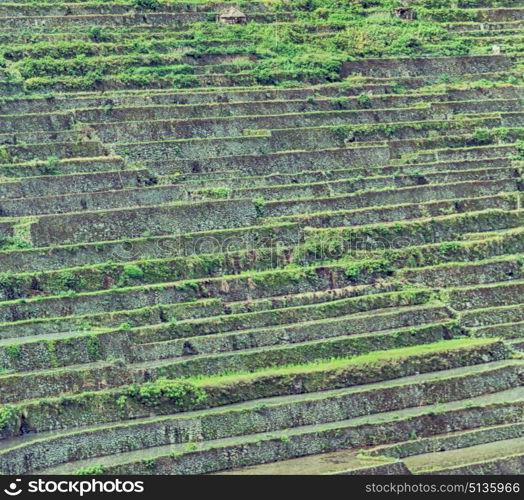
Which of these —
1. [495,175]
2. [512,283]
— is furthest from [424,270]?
[495,175]

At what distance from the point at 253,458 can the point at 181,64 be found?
63.7 ft

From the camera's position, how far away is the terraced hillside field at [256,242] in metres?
55.0

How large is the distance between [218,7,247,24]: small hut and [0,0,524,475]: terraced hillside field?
0.39 ft

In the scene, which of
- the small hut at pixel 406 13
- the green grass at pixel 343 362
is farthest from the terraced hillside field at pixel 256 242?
the small hut at pixel 406 13

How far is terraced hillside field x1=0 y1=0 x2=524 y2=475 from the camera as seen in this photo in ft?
181

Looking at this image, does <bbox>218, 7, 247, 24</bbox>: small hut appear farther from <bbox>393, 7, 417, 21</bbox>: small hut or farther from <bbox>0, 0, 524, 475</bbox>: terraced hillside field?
<bbox>393, 7, 417, 21</bbox>: small hut

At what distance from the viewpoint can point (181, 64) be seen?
230ft

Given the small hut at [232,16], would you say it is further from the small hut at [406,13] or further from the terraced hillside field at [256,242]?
the small hut at [406,13]

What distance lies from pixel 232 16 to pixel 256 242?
14238 mm

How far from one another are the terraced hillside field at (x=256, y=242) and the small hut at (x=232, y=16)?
0.39 feet


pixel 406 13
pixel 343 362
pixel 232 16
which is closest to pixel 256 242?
pixel 343 362

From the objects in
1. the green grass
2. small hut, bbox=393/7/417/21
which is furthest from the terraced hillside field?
small hut, bbox=393/7/417/21

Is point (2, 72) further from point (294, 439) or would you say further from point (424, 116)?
point (294, 439)

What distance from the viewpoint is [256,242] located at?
6206 centimetres
